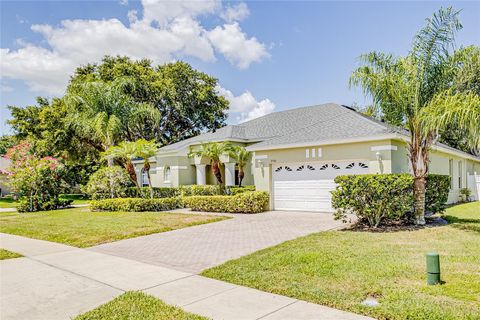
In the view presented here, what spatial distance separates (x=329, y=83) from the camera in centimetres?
1919

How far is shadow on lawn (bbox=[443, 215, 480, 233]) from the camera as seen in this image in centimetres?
1051

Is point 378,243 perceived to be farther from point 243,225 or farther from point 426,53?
point 426,53

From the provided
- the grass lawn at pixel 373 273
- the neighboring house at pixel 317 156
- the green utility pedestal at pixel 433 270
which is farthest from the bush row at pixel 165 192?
the green utility pedestal at pixel 433 270

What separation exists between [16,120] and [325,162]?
3227 centimetres

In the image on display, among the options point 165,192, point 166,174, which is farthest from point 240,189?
point 166,174

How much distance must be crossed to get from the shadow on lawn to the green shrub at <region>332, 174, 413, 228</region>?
175 cm

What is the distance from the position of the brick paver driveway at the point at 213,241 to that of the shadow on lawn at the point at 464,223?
12.3ft

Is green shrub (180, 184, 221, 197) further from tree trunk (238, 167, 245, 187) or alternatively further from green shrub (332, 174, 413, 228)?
green shrub (332, 174, 413, 228)

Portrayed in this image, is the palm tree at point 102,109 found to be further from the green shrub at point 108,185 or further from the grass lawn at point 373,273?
the grass lawn at point 373,273

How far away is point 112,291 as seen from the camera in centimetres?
555

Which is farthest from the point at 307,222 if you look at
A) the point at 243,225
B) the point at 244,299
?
the point at 244,299

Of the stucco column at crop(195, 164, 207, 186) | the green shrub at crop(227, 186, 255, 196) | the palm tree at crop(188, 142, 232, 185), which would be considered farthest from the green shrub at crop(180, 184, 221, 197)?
the stucco column at crop(195, 164, 207, 186)

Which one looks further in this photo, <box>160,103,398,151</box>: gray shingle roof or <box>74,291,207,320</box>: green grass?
<box>160,103,398,151</box>: gray shingle roof

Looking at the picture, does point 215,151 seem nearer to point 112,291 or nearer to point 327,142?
point 327,142
